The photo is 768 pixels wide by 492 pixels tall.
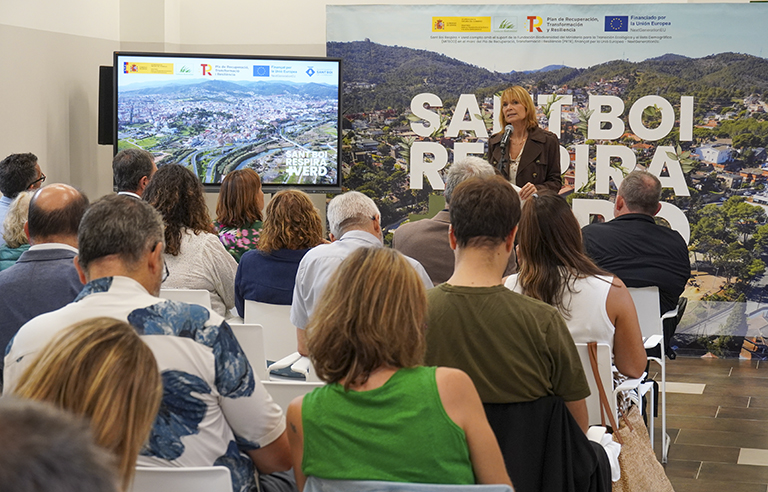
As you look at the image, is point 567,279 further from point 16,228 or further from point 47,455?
point 16,228

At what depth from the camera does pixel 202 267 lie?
12.4 feet

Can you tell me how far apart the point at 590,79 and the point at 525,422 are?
526 cm

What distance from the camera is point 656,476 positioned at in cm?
271

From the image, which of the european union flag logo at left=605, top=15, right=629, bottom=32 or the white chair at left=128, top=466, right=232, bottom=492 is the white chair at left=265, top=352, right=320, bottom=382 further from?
the european union flag logo at left=605, top=15, right=629, bottom=32

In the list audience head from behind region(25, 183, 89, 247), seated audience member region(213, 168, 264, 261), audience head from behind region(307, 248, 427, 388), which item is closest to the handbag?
audience head from behind region(307, 248, 427, 388)

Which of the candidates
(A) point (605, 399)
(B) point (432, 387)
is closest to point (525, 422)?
(B) point (432, 387)

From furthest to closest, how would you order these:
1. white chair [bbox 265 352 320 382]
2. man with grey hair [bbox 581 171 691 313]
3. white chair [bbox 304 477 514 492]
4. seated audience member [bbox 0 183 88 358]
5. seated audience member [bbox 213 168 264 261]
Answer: seated audience member [bbox 213 168 264 261]
man with grey hair [bbox 581 171 691 313]
white chair [bbox 265 352 320 382]
seated audience member [bbox 0 183 88 358]
white chair [bbox 304 477 514 492]

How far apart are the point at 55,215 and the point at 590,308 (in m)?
1.98

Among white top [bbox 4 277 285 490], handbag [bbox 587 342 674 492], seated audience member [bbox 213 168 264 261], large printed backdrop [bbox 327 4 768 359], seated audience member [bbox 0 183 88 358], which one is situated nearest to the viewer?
white top [bbox 4 277 285 490]

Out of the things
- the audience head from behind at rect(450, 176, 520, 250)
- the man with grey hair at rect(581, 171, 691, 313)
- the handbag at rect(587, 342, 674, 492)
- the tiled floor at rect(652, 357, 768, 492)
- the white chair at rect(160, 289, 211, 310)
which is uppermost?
the audience head from behind at rect(450, 176, 520, 250)

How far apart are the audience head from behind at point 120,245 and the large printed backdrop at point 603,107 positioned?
4.95 m

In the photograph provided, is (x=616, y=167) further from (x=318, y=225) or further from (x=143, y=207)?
(x=143, y=207)

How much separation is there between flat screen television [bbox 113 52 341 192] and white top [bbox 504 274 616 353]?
14.5ft

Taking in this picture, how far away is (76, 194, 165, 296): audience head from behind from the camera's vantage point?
6.67 feet
